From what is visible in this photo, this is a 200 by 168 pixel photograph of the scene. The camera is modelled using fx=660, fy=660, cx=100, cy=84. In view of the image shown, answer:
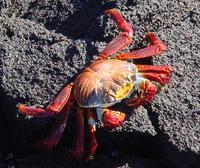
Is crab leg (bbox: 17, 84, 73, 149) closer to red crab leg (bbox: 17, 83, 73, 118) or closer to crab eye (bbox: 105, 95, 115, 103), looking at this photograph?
red crab leg (bbox: 17, 83, 73, 118)

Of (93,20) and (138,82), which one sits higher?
(93,20)

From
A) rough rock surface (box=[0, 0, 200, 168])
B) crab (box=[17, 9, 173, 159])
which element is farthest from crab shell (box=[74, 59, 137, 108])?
rough rock surface (box=[0, 0, 200, 168])

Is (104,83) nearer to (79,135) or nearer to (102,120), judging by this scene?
(102,120)

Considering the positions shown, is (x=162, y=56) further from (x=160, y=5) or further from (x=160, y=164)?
(x=160, y=164)

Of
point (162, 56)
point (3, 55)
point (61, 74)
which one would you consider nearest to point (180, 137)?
point (162, 56)

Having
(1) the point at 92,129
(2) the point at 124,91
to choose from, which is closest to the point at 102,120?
(1) the point at 92,129

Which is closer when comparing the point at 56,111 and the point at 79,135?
the point at 56,111

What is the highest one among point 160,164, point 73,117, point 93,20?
point 93,20
